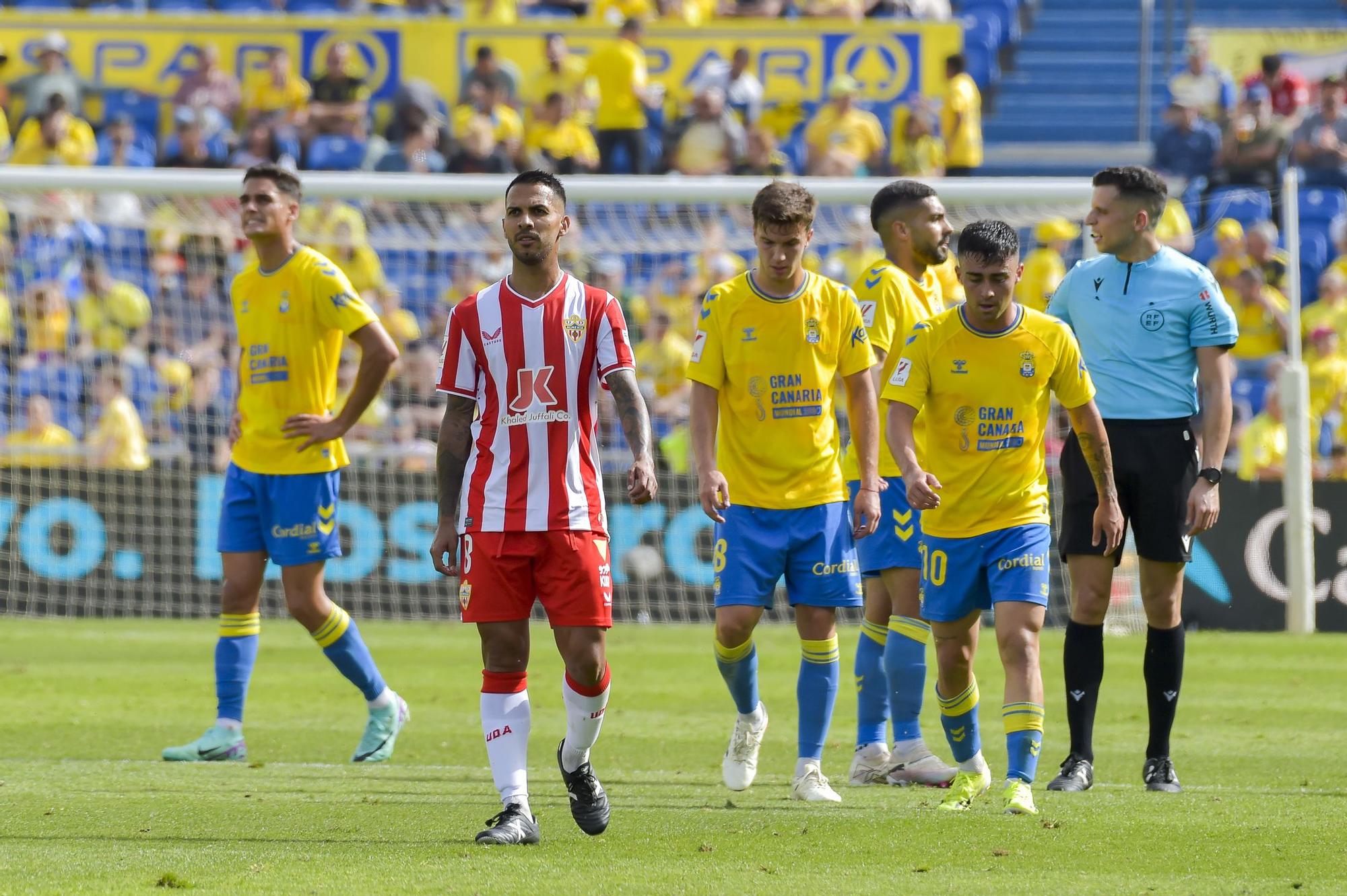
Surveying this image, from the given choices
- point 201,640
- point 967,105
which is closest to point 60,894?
point 201,640

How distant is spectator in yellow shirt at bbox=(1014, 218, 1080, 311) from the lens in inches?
640

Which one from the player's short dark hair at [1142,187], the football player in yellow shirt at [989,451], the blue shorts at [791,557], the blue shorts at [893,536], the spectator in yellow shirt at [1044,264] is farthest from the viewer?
the spectator in yellow shirt at [1044,264]

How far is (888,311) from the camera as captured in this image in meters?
7.48

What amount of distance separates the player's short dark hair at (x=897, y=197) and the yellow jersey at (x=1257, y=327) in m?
10.7

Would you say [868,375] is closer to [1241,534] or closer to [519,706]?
[519,706]

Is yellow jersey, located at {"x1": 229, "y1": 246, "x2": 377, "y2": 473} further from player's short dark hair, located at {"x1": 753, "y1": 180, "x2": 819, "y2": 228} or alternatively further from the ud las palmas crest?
the ud las palmas crest

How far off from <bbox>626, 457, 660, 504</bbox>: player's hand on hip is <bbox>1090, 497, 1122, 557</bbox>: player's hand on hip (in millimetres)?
1948

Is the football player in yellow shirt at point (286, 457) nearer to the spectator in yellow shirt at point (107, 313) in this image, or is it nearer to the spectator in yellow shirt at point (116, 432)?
the spectator in yellow shirt at point (116, 432)

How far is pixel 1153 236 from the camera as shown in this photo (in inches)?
280

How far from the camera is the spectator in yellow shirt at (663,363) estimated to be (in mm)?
16359

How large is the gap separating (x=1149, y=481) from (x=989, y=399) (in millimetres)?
984

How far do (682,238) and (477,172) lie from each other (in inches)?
134

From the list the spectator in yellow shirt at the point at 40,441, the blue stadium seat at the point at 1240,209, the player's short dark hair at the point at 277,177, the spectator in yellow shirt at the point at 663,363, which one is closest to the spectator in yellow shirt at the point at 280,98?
the spectator in yellow shirt at the point at 40,441

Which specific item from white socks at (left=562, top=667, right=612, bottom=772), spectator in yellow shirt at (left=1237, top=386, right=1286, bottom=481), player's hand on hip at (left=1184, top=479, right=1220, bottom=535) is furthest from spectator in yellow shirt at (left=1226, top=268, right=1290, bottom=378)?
white socks at (left=562, top=667, right=612, bottom=772)
